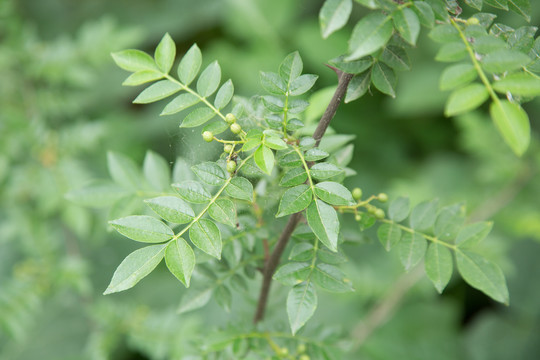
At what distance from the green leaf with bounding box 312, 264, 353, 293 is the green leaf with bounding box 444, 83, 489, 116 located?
1.24ft

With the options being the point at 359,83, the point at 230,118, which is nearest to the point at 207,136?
the point at 230,118

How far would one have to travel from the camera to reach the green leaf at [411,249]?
86 centimetres

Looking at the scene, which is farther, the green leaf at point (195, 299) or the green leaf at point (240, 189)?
the green leaf at point (195, 299)

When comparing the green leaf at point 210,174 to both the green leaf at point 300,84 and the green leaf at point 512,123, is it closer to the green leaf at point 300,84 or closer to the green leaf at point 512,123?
the green leaf at point 300,84

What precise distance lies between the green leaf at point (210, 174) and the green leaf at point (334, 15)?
280 mm

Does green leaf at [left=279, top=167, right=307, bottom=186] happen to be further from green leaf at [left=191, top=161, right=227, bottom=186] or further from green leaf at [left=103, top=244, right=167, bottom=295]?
green leaf at [left=103, top=244, right=167, bottom=295]

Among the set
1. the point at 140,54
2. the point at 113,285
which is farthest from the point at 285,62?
the point at 113,285

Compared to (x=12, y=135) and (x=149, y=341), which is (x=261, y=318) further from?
(x=12, y=135)

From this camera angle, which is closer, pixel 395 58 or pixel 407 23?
pixel 407 23

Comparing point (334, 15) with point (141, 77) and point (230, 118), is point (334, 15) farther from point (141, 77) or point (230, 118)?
point (141, 77)

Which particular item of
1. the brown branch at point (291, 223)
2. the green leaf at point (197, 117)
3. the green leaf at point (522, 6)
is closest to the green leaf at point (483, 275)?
the brown branch at point (291, 223)

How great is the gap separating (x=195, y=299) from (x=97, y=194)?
0.39m

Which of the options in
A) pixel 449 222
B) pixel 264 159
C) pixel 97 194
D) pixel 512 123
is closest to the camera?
pixel 512 123

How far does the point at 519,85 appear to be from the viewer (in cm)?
61
